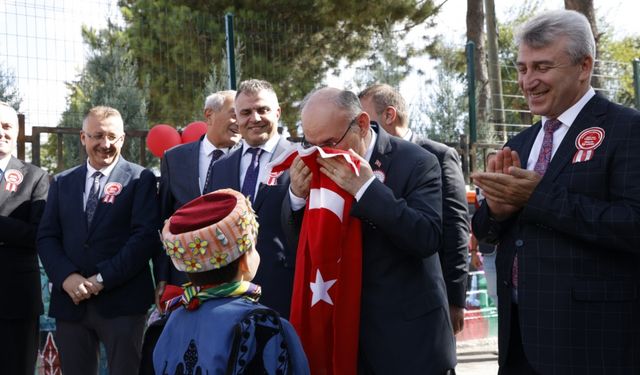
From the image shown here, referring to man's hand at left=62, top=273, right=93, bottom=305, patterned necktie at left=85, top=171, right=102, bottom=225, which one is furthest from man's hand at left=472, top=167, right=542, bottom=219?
patterned necktie at left=85, top=171, right=102, bottom=225

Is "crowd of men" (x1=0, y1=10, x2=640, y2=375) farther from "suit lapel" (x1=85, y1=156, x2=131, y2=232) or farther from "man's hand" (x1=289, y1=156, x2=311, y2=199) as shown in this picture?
"suit lapel" (x1=85, y1=156, x2=131, y2=232)

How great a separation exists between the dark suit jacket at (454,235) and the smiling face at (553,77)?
5.12 ft

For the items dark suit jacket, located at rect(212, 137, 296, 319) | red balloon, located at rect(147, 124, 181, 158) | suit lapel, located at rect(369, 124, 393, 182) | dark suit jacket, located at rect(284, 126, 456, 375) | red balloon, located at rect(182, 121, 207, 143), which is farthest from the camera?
red balloon, located at rect(182, 121, 207, 143)

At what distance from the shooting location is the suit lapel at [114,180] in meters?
4.88

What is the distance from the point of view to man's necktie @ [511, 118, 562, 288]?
311 cm

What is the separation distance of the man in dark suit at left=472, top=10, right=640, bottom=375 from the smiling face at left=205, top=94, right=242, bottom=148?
2.59 meters

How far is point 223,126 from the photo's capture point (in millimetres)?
5418

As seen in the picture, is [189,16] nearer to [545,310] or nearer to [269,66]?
[269,66]

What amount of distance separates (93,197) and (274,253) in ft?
4.79

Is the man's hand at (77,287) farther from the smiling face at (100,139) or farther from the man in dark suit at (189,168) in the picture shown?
the smiling face at (100,139)

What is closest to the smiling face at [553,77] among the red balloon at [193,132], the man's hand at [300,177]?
the man's hand at [300,177]

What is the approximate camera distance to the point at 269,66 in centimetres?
1012

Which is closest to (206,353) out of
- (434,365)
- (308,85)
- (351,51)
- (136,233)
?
(434,365)

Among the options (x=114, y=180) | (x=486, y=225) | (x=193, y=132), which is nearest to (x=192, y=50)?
(x=193, y=132)
